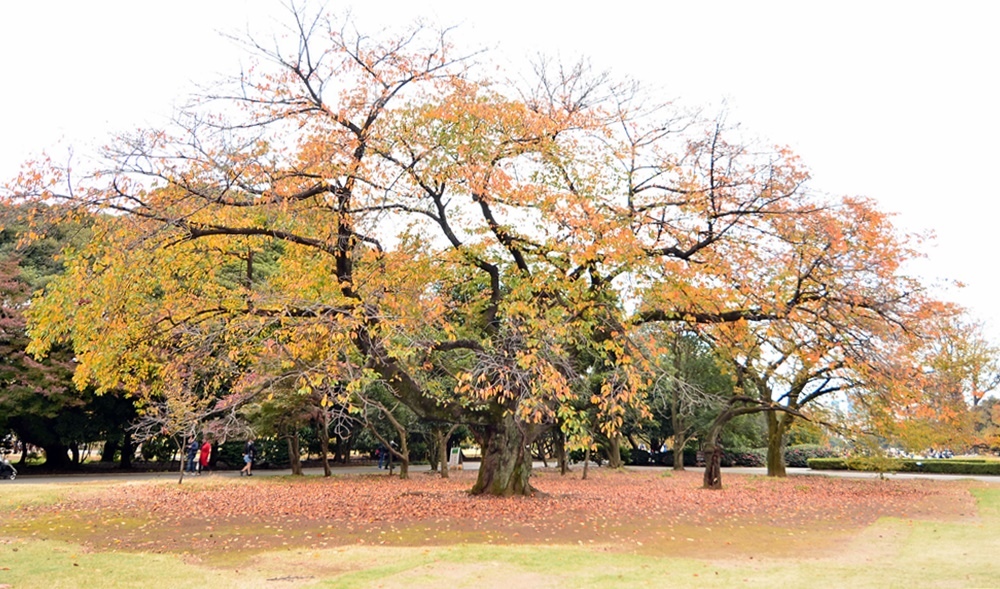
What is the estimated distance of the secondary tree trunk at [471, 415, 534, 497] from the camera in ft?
47.5

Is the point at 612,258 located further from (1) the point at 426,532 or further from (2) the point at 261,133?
(2) the point at 261,133

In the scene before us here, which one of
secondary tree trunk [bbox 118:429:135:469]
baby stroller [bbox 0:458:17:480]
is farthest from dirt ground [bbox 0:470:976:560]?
secondary tree trunk [bbox 118:429:135:469]

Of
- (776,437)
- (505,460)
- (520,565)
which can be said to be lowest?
(520,565)

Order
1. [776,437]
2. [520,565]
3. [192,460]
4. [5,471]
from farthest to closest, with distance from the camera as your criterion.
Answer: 1. [192,460]
2. [776,437]
3. [5,471]
4. [520,565]

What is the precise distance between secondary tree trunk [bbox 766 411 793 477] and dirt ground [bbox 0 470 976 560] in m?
7.14

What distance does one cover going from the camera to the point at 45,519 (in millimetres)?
11242

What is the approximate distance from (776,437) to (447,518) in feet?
63.3

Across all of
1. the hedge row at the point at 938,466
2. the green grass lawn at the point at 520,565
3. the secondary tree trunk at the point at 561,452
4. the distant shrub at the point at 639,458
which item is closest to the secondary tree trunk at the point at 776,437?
the hedge row at the point at 938,466

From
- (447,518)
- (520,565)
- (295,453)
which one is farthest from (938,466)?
(520,565)

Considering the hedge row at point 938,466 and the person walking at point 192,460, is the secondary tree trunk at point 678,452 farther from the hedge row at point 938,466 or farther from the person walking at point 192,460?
the person walking at point 192,460

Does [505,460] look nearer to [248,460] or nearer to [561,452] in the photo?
[248,460]

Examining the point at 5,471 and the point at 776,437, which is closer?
the point at 5,471

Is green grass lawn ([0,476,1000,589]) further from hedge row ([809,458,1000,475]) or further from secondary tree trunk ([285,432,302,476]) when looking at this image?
hedge row ([809,458,1000,475])

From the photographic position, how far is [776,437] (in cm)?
2638
